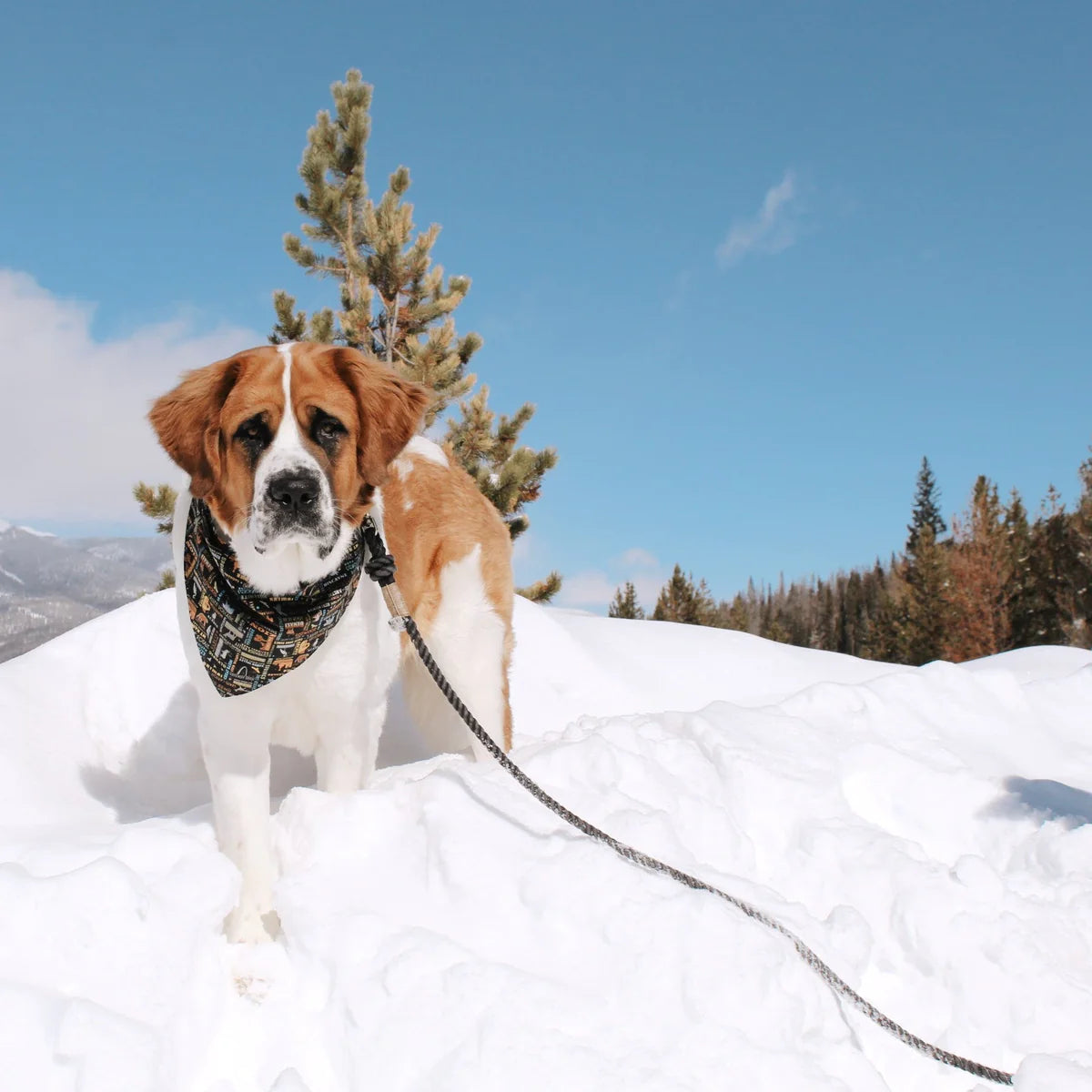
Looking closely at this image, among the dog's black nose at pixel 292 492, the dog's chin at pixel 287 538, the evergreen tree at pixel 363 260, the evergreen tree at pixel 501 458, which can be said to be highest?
the evergreen tree at pixel 363 260

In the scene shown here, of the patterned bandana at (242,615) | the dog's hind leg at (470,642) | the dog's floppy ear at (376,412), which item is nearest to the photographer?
the patterned bandana at (242,615)

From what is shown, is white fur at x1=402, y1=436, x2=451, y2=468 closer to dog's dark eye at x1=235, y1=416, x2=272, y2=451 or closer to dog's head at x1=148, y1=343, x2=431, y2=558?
dog's head at x1=148, y1=343, x2=431, y2=558

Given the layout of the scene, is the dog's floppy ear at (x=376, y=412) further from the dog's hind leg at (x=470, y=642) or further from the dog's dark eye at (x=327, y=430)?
the dog's hind leg at (x=470, y=642)

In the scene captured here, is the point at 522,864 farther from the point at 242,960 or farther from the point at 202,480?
the point at 202,480

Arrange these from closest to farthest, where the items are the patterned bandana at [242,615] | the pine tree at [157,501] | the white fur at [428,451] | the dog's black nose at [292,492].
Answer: the dog's black nose at [292,492] → the patterned bandana at [242,615] → the white fur at [428,451] → the pine tree at [157,501]

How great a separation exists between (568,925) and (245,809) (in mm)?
1162

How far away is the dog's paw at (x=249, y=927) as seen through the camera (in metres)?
2.61

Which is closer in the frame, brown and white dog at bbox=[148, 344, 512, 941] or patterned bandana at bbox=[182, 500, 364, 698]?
brown and white dog at bbox=[148, 344, 512, 941]

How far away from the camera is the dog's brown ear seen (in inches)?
113

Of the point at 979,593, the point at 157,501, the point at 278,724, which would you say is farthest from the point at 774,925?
the point at 979,593

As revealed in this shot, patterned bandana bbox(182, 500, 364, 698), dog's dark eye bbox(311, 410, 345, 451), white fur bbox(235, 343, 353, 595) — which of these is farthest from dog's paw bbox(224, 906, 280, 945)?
dog's dark eye bbox(311, 410, 345, 451)

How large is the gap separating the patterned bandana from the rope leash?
153 mm

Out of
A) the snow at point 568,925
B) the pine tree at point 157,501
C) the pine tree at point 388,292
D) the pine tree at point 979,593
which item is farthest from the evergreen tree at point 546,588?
the pine tree at point 979,593

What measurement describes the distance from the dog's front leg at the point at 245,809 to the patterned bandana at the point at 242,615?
0.16m
